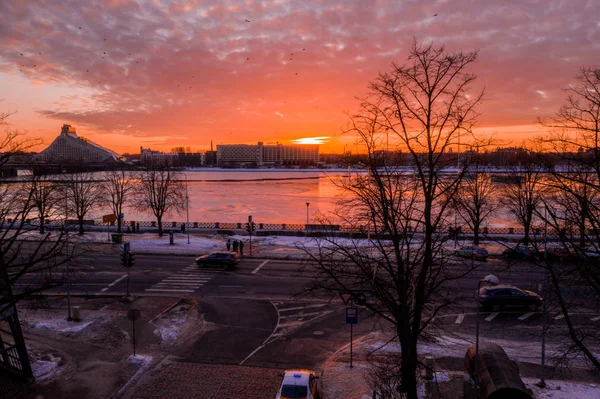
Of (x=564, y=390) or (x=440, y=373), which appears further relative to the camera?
(x=440, y=373)

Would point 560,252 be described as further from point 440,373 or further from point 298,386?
point 298,386

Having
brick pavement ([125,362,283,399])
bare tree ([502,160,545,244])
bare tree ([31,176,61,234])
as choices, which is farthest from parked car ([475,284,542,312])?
bare tree ([31,176,61,234])

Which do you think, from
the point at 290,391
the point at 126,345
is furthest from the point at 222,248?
the point at 290,391

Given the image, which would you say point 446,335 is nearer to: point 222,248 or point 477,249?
point 477,249

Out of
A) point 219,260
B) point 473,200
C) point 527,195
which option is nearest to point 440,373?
point 219,260

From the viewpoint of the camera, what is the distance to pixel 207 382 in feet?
42.5

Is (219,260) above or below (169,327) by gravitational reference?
above

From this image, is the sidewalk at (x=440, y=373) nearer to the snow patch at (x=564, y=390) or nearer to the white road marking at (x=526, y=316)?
the snow patch at (x=564, y=390)

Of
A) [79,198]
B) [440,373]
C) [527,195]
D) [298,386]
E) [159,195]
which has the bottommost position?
[440,373]

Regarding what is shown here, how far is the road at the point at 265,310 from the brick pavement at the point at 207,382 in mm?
676

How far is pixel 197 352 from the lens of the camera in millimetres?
15242

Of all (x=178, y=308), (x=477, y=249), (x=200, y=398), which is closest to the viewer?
(x=200, y=398)

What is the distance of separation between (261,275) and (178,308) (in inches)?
277

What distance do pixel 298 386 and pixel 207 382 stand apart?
140 inches
